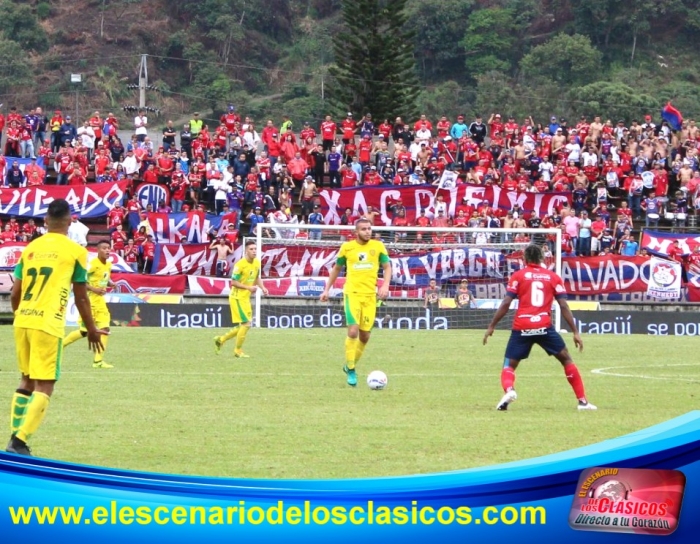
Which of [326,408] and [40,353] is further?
[326,408]

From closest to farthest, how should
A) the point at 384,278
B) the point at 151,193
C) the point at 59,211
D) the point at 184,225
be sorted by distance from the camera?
the point at 59,211, the point at 384,278, the point at 184,225, the point at 151,193

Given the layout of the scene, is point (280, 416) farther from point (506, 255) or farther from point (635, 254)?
point (635, 254)

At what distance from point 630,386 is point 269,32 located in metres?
90.2

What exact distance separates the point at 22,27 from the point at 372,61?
5059 centimetres

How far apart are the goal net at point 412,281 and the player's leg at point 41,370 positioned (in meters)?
22.7

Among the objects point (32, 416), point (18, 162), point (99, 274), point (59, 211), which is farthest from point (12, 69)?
point (32, 416)

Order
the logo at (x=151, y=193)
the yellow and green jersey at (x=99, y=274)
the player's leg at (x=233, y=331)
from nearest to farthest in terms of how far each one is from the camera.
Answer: the yellow and green jersey at (x=99, y=274)
the player's leg at (x=233, y=331)
the logo at (x=151, y=193)

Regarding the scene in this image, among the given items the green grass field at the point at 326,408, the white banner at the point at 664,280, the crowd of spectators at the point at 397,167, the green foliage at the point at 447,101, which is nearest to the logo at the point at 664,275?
the white banner at the point at 664,280

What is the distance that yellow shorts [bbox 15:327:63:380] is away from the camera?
8.76 meters

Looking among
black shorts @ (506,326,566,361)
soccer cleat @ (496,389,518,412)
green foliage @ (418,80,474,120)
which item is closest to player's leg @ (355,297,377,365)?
soccer cleat @ (496,389,518,412)

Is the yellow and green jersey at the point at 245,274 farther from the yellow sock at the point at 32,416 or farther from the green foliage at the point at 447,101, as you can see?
the green foliage at the point at 447,101

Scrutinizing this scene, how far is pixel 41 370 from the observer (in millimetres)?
8758

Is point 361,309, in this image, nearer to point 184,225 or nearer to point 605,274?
point 605,274

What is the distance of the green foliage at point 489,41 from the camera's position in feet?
324
